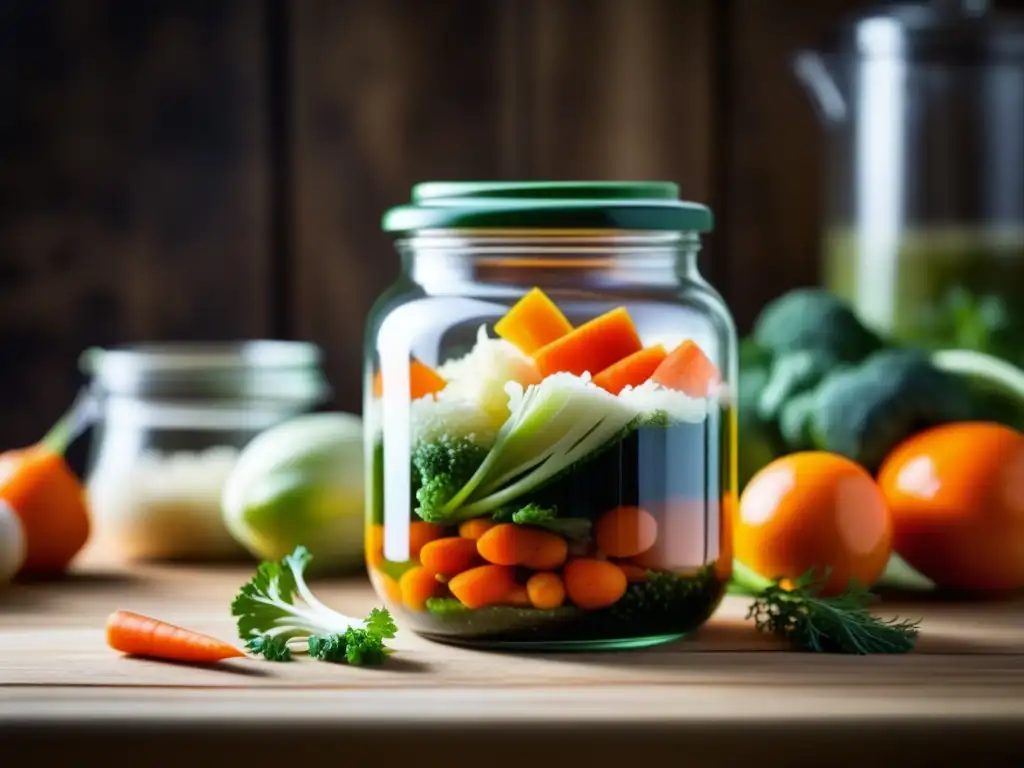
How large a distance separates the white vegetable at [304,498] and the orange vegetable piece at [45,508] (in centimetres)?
14

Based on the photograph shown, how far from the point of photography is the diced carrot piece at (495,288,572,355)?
0.98m

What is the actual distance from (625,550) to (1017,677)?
0.26m

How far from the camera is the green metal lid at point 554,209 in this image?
3.14ft

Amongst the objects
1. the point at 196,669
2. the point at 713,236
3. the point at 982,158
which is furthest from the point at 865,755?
the point at 713,236

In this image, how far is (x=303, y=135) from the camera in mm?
1816

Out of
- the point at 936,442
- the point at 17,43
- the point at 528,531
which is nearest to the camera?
the point at 528,531

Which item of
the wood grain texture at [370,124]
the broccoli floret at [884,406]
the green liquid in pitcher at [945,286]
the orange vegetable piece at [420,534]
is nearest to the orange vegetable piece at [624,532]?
the orange vegetable piece at [420,534]

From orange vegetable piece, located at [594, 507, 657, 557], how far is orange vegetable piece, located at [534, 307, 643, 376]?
0.10m

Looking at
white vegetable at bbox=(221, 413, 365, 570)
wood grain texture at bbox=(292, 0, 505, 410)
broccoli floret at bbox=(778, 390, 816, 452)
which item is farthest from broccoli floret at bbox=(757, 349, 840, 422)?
wood grain texture at bbox=(292, 0, 505, 410)

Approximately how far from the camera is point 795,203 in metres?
1.85

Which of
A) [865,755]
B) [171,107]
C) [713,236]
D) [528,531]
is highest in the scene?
[171,107]

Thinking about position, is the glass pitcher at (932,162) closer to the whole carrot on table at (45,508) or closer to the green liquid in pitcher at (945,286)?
the green liquid in pitcher at (945,286)

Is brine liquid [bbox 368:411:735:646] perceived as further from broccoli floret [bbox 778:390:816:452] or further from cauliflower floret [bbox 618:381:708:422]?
broccoli floret [bbox 778:390:816:452]

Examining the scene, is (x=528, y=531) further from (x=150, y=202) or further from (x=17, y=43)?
(x=17, y=43)
